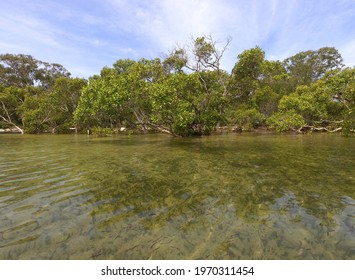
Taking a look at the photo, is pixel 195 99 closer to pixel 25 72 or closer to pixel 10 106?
pixel 10 106

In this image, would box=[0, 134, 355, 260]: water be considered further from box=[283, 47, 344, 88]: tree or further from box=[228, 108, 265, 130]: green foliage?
box=[283, 47, 344, 88]: tree

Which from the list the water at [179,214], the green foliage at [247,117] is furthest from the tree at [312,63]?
the water at [179,214]

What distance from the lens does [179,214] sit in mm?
4738

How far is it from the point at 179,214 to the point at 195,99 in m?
23.0

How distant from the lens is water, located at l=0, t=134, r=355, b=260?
3.47 m

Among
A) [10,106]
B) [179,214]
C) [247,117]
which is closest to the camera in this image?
[179,214]

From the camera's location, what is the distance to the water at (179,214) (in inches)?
137

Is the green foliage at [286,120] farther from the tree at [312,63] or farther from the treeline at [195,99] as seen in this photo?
the tree at [312,63]

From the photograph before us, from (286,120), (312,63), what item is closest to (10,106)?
(286,120)

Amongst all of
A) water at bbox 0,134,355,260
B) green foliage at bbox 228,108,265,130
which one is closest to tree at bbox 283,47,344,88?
green foliage at bbox 228,108,265,130

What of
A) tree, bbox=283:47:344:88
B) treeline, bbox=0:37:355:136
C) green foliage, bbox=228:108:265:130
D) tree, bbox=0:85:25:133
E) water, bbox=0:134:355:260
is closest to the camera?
water, bbox=0:134:355:260

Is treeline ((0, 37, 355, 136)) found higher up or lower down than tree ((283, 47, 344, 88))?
lower down

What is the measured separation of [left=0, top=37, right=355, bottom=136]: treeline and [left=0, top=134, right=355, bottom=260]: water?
35.4 feet
